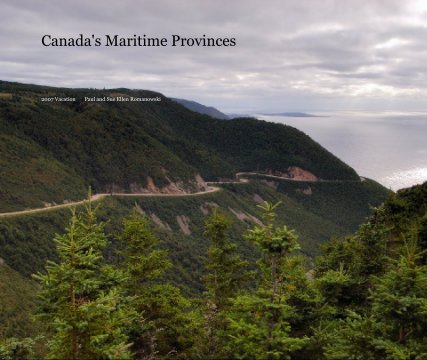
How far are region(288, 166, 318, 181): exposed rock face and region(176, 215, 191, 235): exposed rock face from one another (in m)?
77.0

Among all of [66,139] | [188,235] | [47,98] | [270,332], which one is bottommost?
[188,235]

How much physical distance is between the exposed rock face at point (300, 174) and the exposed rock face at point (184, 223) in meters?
77.0

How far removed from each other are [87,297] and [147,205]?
324ft

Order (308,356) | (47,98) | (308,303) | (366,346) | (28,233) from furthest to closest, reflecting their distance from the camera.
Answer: (47,98) → (28,233) → (308,303) → (308,356) → (366,346)

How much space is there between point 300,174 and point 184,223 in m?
80.0

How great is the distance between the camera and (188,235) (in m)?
111

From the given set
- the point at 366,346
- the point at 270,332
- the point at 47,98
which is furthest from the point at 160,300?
the point at 47,98

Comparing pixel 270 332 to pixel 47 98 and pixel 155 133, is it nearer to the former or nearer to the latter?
pixel 47 98

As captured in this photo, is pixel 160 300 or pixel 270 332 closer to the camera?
pixel 270 332

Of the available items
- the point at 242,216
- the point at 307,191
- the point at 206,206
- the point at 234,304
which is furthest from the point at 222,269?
the point at 307,191

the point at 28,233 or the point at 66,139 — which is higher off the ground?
the point at 66,139

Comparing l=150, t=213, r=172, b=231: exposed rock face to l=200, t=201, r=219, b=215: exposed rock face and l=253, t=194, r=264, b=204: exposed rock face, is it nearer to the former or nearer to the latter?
l=200, t=201, r=219, b=215: exposed rock face

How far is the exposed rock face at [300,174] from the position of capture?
577 feet

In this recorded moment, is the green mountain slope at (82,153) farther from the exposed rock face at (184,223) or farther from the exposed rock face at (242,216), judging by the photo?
the exposed rock face at (242,216)
